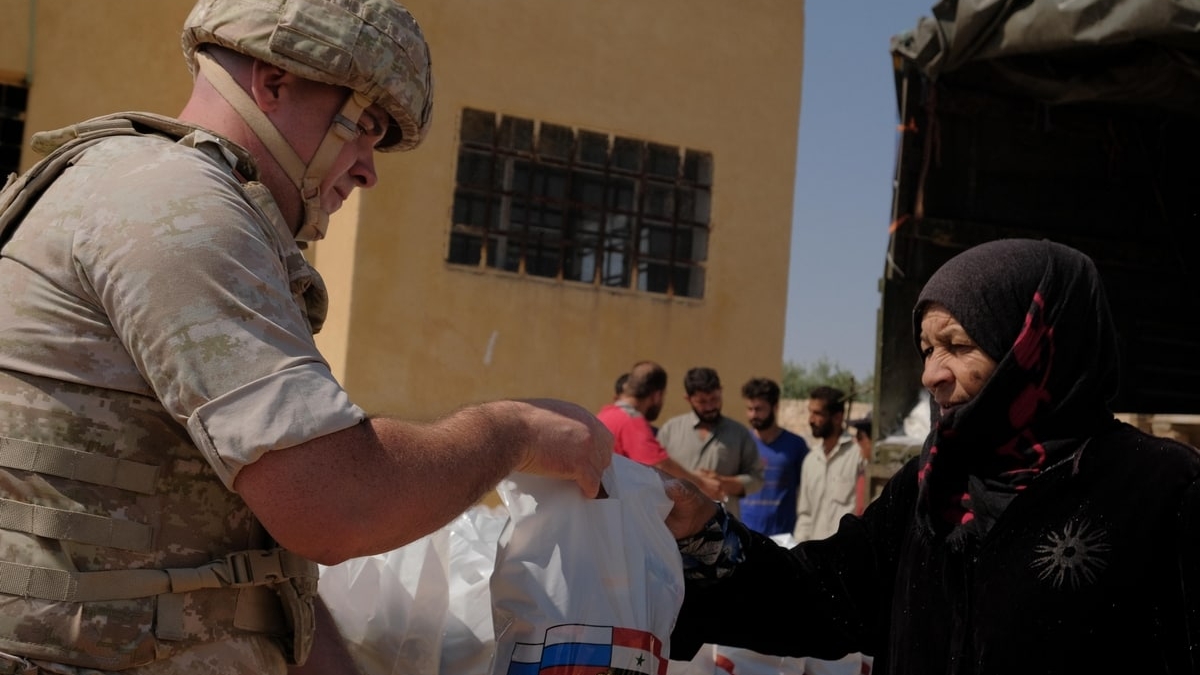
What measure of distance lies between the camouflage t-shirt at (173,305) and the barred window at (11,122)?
841 cm

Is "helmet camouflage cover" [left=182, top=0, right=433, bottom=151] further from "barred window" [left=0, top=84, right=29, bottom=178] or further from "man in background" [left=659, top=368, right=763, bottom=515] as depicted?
"barred window" [left=0, top=84, right=29, bottom=178]

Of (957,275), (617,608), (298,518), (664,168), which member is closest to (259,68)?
(298,518)

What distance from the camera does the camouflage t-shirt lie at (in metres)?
1.56

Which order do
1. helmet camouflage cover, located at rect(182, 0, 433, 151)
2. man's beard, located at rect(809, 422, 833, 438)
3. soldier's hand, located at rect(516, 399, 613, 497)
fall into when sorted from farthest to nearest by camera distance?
man's beard, located at rect(809, 422, 833, 438) → soldier's hand, located at rect(516, 399, 613, 497) → helmet camouflage cover, located at rect(182, 0, 433, 151)

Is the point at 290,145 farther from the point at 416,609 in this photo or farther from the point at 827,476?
the point at 827,476

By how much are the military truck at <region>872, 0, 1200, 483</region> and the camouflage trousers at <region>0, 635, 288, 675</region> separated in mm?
4206

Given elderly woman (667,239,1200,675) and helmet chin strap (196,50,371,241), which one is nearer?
helmet chin strap (196,50,371,241)

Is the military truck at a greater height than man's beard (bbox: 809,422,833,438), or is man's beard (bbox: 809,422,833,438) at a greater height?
the military truck

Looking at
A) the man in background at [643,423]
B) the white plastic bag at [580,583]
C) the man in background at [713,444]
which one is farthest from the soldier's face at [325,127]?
the man in background at [713,444]

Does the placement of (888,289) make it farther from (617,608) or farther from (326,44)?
(326,44)

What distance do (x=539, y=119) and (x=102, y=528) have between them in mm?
8963

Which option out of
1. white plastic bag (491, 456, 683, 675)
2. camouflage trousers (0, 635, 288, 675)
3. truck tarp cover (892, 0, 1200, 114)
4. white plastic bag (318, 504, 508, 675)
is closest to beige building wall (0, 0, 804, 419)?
truck tarp cover (892, 0, 1200, 114)

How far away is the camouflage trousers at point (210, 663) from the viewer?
1591 mm

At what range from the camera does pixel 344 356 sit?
973cm
